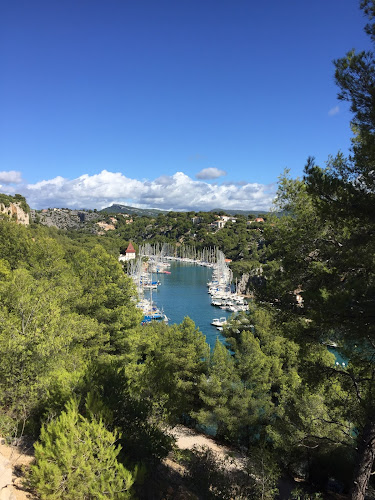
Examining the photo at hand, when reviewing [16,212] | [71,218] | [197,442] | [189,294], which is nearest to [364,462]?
[197,442]

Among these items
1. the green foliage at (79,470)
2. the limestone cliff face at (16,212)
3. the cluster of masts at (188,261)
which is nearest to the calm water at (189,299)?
the cluster of masts at (188,261)

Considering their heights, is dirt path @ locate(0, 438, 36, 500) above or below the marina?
above

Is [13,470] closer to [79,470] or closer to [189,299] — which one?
[79,470]

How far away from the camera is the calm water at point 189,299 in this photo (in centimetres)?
3784

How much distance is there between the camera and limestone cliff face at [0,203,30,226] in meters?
48.4

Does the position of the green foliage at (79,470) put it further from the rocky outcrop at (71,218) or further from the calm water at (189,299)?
the rocky outcrop at (71,218)

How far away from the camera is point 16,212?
170 feet

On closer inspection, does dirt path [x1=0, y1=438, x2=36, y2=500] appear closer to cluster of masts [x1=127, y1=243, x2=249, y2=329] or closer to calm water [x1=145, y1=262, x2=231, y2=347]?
cluster of masts [x1=127, y1=243, x2=249, y2=329]

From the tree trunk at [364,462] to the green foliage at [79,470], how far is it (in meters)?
3.86

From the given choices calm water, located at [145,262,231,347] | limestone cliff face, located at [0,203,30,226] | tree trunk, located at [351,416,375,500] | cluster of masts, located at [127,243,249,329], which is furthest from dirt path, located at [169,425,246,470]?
limestone cliff face, located at [0,203,30,226]

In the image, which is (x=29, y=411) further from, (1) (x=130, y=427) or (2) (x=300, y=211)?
(2) (x=300, y=211)

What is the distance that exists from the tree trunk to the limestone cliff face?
50.7 meters

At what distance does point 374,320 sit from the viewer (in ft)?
13.6

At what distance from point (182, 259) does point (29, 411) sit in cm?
9685
